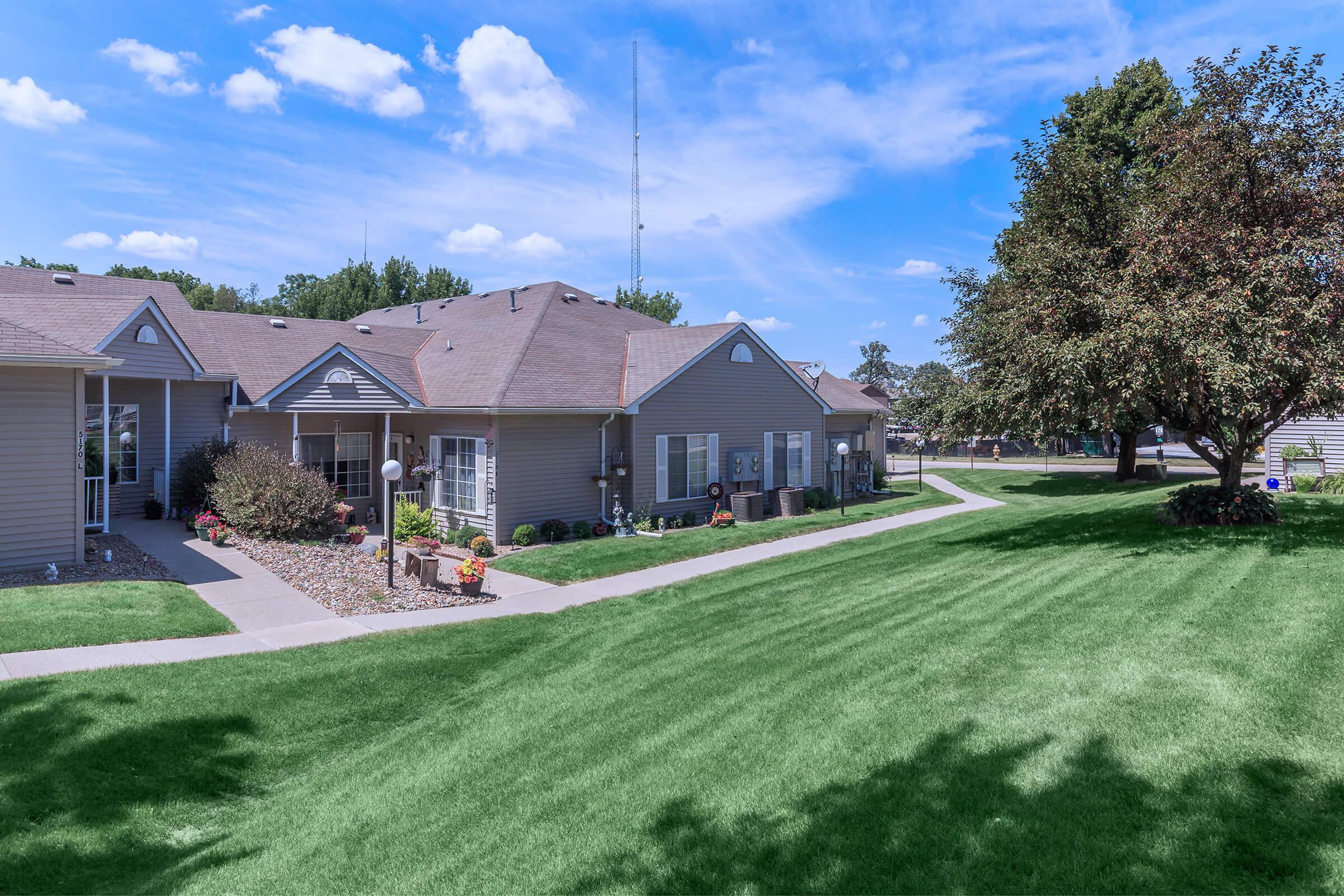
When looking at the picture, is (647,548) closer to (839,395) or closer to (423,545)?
(423,545)

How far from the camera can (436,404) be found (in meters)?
18.0

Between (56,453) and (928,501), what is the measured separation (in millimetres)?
21990

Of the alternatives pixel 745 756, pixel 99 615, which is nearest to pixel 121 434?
pixel 99 615

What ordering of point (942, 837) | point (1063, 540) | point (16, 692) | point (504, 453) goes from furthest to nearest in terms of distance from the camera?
point (504, 453) < point (1063, 540) < point (16, 692) < point (942, 837)

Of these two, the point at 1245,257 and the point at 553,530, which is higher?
the point at 1245,257

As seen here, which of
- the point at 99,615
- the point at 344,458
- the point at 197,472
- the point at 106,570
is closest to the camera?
the point at 99,615

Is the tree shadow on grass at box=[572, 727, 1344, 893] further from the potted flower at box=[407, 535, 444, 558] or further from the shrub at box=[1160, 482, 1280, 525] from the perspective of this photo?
the shrub at box=[1160, 482, 1280, 525]

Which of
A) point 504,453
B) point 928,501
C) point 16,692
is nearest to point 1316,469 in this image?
point 928,501

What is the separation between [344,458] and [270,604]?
934 cm

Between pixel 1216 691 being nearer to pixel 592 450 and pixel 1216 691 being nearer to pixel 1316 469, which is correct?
pixel 592 450

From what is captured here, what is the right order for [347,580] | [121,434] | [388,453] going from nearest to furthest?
[347,580] < [121,434] < [388,453]

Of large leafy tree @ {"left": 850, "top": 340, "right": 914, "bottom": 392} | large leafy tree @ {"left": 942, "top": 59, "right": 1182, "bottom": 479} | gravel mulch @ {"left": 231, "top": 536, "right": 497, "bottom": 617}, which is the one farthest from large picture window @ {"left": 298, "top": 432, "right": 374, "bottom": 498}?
large leafy tree @ {"left": 850, "top": 340, "right": 914, "bottom": 392}

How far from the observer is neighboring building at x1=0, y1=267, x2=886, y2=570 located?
52.2 feet

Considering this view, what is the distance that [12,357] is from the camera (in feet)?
36.1
